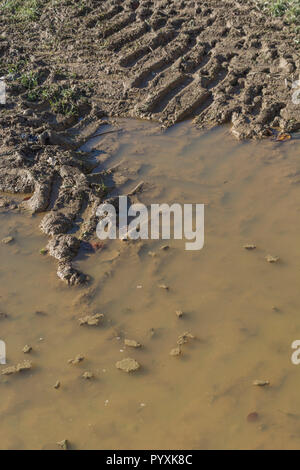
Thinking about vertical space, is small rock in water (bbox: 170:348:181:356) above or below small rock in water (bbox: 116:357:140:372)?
above

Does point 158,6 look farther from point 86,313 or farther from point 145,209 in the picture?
point 86,313

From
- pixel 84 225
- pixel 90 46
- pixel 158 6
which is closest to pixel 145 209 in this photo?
pixel 84 225

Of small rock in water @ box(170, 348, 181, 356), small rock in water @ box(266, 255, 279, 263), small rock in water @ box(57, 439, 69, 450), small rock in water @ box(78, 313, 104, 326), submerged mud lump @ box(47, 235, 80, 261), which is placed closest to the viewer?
small rock in water @ box(57, 439, 69, 450)

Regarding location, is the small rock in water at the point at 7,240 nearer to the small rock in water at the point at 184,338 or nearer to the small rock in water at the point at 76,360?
the small rock in water at the point at 76,360

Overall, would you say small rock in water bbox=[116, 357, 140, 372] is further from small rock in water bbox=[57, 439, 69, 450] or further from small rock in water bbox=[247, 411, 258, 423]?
small rock in water bbox=[247, 411, 258, 423]

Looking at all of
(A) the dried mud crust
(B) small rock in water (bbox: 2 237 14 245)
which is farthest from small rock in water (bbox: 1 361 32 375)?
(B) small rock in water (bbox: 2 237 14 245)

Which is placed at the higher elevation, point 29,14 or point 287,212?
point 29,14

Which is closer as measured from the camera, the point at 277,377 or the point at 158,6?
the point at 277,377
